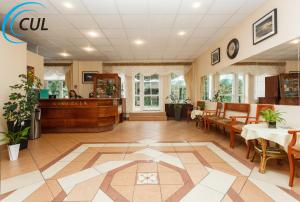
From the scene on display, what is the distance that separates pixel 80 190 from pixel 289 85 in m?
3.68

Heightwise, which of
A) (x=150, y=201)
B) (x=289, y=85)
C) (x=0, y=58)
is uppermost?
(x=0, y=58)

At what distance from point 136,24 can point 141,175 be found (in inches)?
145

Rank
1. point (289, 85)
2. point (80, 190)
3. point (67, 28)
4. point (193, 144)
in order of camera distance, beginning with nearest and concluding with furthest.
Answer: point (80, 190), point (289, 85), point (193, 144), point (67, 28)

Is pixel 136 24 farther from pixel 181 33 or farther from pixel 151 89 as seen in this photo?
pixel 151 89

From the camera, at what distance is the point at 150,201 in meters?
1.91

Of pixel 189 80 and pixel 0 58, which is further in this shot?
pixel 189 80

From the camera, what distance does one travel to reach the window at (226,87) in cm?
507

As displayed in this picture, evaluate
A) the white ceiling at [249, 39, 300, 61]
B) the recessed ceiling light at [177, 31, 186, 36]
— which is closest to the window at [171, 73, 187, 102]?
the recessed ceiling light at [177, 31, 186, 36]

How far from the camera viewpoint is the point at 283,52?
10.1 ft

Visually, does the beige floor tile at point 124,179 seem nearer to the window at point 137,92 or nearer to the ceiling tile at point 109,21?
the ceiling tile at point 109,21

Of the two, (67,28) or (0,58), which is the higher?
(67,28)

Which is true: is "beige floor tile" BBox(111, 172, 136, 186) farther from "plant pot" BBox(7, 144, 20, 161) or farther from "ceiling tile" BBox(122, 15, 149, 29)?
"ceiling tile" BBox(122, 15, 149, 29)

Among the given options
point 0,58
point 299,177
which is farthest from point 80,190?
point 0,58

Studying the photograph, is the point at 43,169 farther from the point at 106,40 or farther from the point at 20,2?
the point at 106,40
